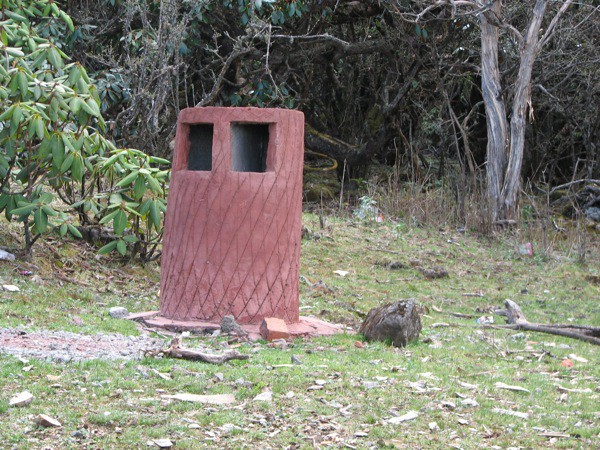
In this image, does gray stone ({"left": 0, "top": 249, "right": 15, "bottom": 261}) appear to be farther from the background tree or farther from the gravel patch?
the background tree

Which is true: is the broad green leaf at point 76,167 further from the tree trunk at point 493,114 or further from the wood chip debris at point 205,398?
the tree trunk at point 493,114

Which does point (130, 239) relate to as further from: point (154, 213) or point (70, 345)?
point (70, 345)

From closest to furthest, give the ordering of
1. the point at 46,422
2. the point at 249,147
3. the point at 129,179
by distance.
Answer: the point at 46,422 → the point at 249,147 → the point at 129,179

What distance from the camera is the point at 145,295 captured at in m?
7.14

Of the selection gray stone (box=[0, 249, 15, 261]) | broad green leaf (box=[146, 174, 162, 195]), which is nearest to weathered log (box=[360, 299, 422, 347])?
broad green leaf (box=[146, 174, 162, 195])

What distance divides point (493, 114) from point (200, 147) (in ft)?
23.9

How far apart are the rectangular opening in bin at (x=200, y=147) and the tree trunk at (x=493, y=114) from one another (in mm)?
6966

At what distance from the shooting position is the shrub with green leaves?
21.9ft

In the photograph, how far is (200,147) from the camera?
6.23 metres

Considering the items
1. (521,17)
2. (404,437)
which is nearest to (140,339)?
(404,437)

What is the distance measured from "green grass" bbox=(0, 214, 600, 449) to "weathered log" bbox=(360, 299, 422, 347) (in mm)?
97

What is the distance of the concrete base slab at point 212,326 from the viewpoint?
18.9 feet

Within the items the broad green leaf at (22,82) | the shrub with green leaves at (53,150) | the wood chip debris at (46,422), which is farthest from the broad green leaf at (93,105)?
the wood chip debris at (46,422)

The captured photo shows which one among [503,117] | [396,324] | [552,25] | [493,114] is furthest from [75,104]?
[552,25]
